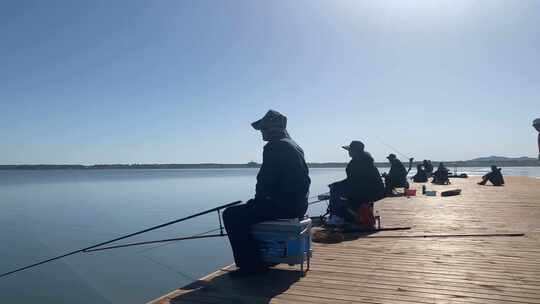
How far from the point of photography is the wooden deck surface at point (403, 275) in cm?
420

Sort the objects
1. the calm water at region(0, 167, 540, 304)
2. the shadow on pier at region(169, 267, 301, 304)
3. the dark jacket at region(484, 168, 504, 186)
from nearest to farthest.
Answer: the shadow on pier at region(169, 267, 301, 304), the calm water at region(0, 167, 540, 304), the dark jacket at region(484, 168, 504, 186)

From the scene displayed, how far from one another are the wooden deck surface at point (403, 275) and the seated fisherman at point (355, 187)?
0.80 meters

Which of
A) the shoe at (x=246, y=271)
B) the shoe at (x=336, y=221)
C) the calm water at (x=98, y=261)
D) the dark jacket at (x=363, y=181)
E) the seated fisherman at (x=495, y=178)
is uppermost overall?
the dark jacket at (x=363, y=181)

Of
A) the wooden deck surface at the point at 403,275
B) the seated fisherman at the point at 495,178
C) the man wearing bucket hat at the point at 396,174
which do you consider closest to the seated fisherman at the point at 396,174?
the man wearing bucket hat at the point at 396,174

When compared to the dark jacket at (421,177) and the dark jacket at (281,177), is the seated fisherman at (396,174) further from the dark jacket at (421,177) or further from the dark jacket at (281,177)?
the dark jacket at (281,177)

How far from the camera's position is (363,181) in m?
8.19

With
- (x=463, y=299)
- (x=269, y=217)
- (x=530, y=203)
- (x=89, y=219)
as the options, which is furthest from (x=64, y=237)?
(x=530, y=203)

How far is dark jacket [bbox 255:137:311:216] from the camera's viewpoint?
5000mm

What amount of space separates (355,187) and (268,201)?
11.8ft

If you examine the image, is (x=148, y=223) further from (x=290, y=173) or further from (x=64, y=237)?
(x=290, y=173)

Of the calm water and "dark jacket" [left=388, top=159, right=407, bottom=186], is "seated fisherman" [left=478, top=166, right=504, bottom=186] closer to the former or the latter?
"dark jacket" [left=388, top=159, right=407, bottom=186]

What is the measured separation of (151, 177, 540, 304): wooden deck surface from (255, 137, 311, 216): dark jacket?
3.04 ft

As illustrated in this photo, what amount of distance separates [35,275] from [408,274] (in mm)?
9691

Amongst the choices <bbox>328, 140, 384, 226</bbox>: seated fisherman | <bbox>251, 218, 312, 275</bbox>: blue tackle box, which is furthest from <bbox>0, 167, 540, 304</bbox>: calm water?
<bbox>251, 218, 312, 275</bbox>: blue tackle box
